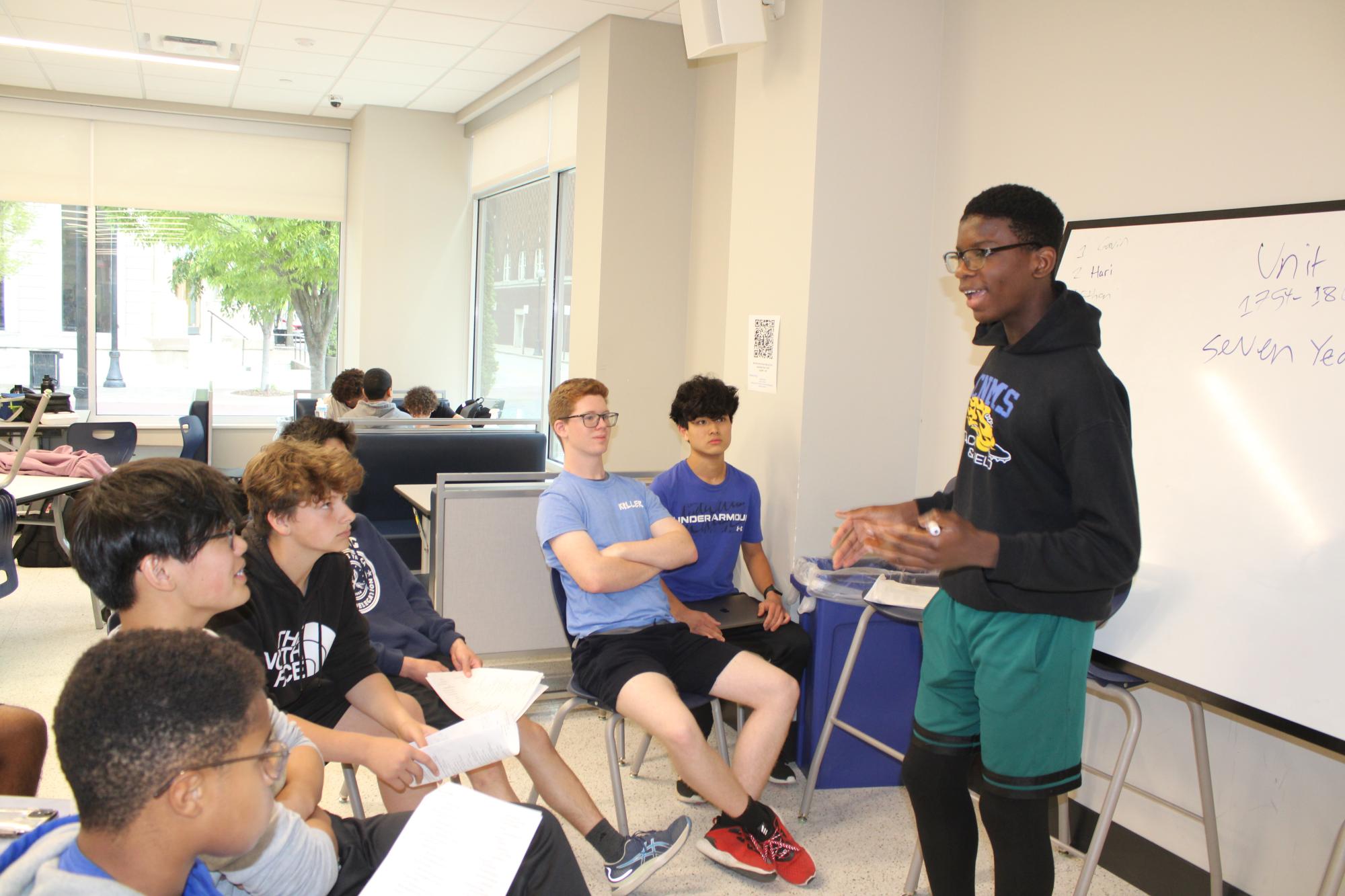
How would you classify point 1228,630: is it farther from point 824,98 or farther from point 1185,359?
point 824,98

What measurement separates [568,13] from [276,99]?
3836mm

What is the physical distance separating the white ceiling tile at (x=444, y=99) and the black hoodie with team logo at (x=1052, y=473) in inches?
245

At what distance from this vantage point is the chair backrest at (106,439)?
5.68m

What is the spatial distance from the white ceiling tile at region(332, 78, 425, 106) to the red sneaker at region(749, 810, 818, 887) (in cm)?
617

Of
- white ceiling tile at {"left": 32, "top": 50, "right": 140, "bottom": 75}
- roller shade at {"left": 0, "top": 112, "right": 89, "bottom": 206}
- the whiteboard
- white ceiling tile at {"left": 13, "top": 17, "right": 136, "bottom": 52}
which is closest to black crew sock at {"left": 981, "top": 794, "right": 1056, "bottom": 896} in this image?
the whiteboard

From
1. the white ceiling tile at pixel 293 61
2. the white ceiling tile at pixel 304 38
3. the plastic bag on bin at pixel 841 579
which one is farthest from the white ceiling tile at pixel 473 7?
the plastic bag on bin at pixel 841 579

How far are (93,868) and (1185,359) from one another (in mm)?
2280

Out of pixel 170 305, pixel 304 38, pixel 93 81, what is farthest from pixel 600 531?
pixel 170 305

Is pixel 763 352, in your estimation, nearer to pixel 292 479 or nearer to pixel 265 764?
pixel 292 479

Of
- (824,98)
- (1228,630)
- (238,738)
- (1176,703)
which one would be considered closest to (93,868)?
(238,738)

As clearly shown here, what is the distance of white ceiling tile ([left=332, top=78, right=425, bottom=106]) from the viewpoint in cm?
710

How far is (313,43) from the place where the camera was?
6051 millimetres

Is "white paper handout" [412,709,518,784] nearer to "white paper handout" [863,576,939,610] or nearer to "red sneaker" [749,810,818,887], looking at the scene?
"red sneaker" [749,810,818,887]

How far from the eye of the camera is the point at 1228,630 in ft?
6.81
